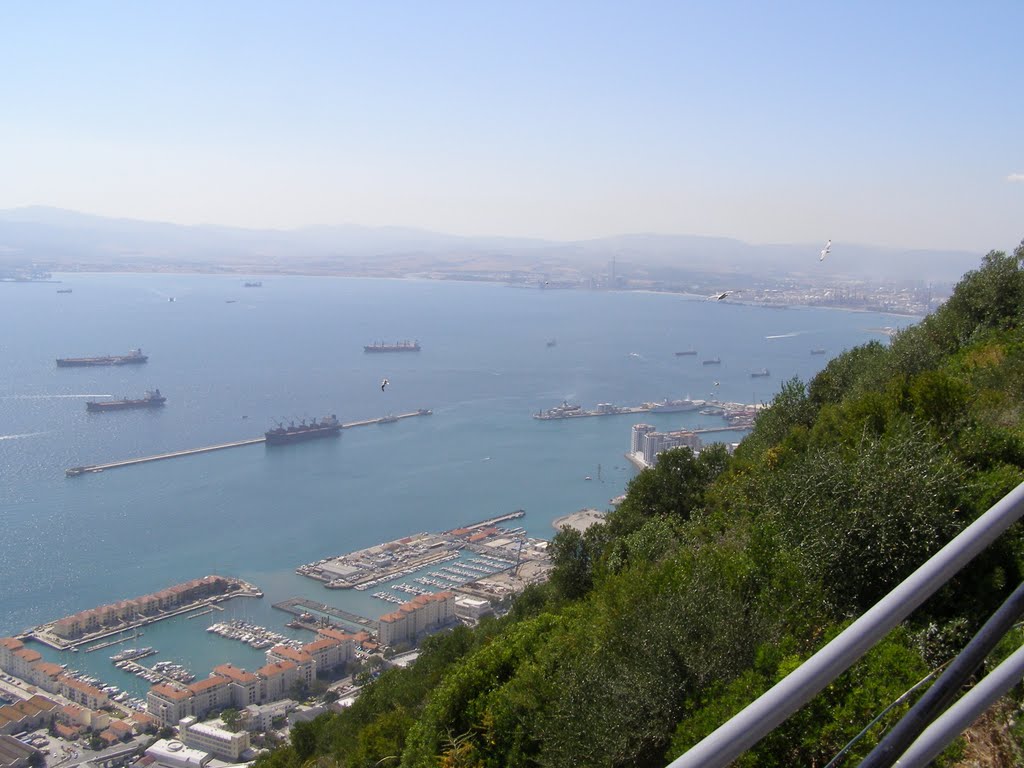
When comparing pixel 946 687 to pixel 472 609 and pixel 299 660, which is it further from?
pixel 472 609

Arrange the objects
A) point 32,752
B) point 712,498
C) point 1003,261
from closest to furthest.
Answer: point 712,498, point 1003,261, point 32,752

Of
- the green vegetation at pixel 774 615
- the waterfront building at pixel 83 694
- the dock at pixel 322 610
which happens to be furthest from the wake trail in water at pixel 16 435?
the green vegetation at pixel 774 615

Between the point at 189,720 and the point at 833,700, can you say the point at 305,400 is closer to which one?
the point at 189,720

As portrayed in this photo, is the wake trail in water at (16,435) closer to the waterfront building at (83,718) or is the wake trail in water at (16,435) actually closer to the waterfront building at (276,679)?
the waterfront building at (83,718)

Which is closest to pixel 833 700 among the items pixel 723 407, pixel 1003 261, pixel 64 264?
pixel 1003 261

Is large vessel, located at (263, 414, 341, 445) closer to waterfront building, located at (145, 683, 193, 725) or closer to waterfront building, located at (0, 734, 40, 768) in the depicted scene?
waterfront building, located at (145, 683, 193, 725)

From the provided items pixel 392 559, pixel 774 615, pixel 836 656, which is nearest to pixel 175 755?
pixel 392 559

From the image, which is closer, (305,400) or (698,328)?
(305,400)
